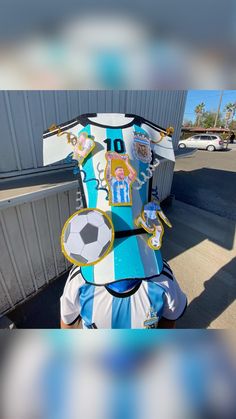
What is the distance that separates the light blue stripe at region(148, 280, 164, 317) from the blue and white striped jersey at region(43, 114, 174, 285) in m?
0.06

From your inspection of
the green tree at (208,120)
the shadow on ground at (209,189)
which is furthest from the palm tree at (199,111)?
the shadow on ground at (209,189)

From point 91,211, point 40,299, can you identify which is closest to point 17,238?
point 40,299

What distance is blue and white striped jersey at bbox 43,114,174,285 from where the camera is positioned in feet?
3.30

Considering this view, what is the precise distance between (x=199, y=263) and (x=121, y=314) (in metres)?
2.17

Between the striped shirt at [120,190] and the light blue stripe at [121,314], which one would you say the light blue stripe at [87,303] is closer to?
the light blue stripe at [121,314]

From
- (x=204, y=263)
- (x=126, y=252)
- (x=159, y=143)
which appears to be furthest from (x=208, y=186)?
(x=126, y=252)

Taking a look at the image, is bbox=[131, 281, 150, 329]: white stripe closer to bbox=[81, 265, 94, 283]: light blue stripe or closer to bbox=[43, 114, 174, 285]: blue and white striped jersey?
bbox=[43, 114, 174, 285]: blue and white striped jersey

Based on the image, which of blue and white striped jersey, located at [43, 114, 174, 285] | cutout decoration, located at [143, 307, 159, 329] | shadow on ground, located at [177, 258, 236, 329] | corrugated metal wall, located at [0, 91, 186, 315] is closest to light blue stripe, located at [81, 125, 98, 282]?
blue and white striped jersey, located at [43, 114, 174, 285]

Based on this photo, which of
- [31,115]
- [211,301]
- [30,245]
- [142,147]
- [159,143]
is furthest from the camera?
[211,301]

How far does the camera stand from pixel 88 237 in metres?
1.00

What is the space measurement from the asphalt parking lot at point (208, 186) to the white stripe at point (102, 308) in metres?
3.98

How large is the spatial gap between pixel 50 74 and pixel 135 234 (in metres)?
0.88

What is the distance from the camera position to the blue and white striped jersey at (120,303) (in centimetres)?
96

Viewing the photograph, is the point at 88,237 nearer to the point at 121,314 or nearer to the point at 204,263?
the point at 121,314
